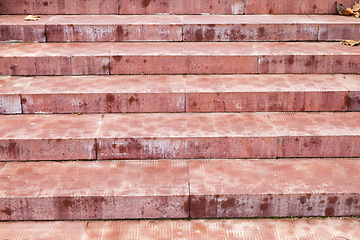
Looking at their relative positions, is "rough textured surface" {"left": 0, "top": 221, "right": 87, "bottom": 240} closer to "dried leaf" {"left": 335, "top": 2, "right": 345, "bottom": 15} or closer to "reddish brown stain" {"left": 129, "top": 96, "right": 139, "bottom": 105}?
"reddish brown stain" {"left": 129, "top": 96, "right": 139, "bottom": 105}

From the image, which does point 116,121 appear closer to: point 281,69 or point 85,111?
point 85,111

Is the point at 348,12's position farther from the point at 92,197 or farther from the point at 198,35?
the point at 92,197

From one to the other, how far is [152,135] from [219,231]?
1.42 m

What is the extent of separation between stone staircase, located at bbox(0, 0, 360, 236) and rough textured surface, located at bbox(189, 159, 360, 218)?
15 mm

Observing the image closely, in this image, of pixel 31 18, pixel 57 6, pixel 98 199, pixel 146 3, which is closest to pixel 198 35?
pixel 146 3

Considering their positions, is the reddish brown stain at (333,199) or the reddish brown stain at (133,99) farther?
the reddish brown stain at (133,99)

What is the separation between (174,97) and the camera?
5.36 metres

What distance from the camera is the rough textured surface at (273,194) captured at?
14.2ft

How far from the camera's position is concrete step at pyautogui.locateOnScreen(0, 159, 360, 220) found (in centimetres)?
430

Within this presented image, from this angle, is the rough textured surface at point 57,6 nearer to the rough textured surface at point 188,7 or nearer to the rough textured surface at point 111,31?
the rough textured surface at point 188,7

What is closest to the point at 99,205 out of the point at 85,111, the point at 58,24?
the point at 85,111

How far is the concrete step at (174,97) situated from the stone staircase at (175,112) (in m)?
0.01

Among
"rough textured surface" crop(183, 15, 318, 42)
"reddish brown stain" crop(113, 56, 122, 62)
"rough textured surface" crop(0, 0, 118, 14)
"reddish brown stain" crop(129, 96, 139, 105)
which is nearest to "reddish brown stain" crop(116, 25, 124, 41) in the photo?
"reddish brown stain" crop(113, 56, 122, 62)

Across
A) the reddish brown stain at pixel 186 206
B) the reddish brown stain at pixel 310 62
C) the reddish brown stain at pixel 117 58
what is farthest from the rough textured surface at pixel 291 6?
the reddish brown stain at pixel 186 206
